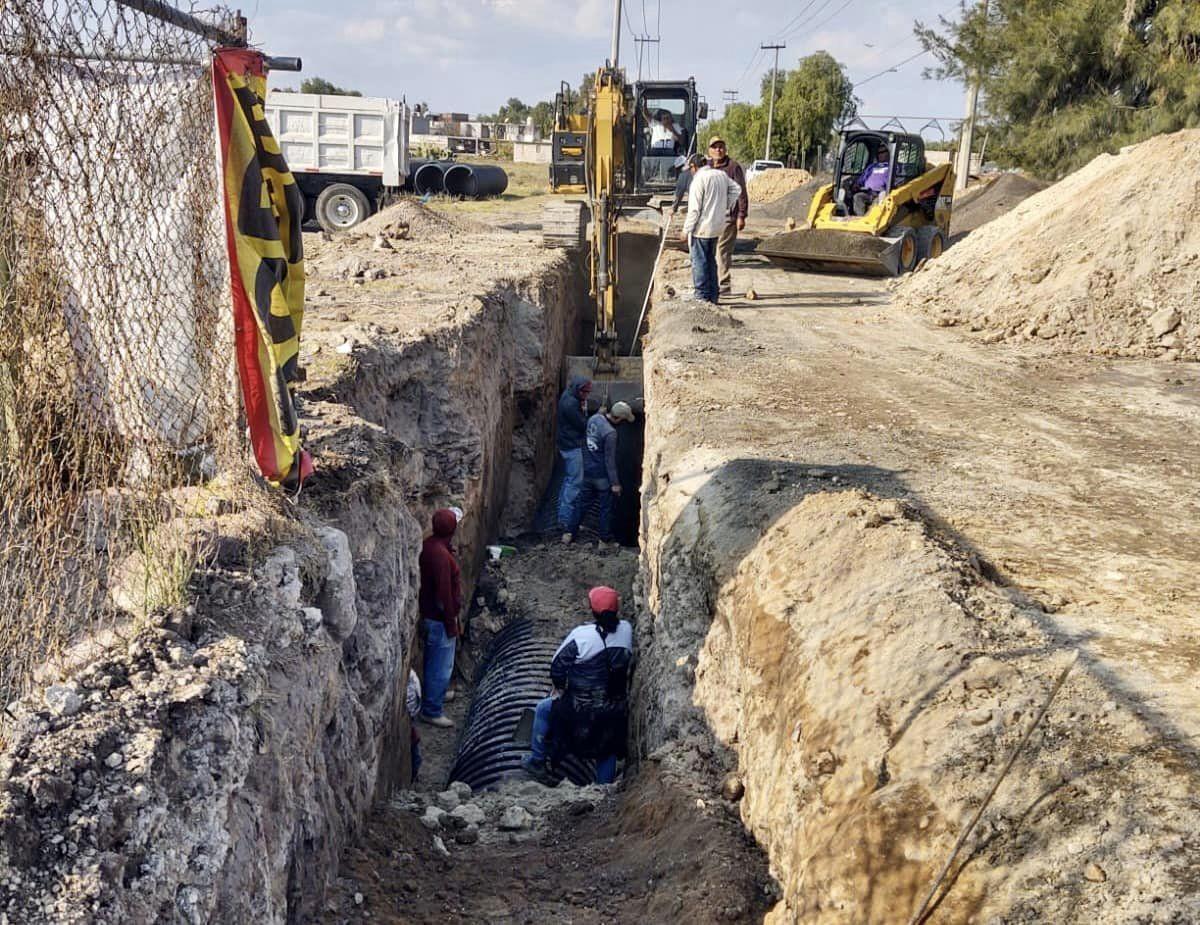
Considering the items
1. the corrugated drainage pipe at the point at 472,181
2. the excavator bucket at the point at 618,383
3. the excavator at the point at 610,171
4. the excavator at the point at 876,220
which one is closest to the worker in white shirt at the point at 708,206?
the excavator at the point at 610,171

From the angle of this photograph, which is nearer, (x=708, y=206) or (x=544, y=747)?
(x=544, y=747)

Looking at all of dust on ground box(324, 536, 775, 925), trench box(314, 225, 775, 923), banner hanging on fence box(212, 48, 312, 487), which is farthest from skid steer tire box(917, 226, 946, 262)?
banner hanging on fence box(212, 48, 312, 487)

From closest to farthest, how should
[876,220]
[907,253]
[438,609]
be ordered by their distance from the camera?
[438,609]
[876,220]
[907,253]

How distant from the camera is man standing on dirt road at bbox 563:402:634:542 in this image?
39.5ft

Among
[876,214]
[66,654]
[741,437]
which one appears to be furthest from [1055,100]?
[66,654]

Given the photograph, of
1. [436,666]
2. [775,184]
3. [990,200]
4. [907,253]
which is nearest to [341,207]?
[907,253]

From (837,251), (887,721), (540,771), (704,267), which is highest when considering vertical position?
(837,251)

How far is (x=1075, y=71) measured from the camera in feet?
68.8

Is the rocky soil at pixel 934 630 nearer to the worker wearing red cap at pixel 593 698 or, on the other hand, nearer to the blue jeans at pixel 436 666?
the worker wearing red cap at pixel 593 698

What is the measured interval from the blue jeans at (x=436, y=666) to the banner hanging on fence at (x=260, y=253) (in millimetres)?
3787

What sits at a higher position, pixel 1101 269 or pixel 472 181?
pixel 472 181

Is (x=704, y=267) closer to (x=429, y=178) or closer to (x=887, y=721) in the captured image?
(x=887, y=721)

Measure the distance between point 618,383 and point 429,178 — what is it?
45.5 ft

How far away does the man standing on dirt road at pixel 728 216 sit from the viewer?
11.7 m
